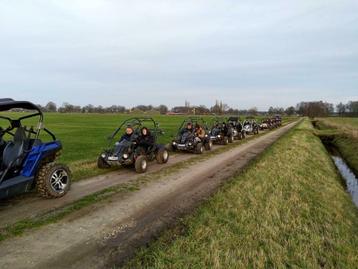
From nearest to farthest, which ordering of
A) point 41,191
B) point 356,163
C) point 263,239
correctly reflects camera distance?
point 263,239 → point 41,191 → point 356,163

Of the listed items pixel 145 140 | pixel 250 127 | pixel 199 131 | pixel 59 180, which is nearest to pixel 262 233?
pixel 59 180

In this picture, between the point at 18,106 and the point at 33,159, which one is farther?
the point at 33,159

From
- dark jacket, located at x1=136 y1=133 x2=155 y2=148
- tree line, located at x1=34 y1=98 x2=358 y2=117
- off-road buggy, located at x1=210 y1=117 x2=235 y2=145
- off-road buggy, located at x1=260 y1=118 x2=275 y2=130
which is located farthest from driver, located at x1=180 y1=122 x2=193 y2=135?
tree line, located at x1=34 y1=98 x2=358 y2=117

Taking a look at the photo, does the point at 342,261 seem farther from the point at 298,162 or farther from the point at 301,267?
the point at 298,162

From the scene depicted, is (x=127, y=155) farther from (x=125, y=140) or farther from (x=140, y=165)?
(x=125, y=140)

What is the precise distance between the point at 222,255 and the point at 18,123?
17.5ft

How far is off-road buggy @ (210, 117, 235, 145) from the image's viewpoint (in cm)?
2058

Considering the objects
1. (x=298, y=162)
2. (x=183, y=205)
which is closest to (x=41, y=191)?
(x=183, y=205)

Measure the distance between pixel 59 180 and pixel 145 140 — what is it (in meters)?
4.93

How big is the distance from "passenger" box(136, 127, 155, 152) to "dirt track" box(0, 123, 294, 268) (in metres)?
3.16

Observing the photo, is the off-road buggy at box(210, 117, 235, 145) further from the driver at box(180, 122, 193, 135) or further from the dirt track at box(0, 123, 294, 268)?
the dirt track at box(0, 123, 294, 268)

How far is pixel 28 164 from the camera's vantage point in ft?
22.5

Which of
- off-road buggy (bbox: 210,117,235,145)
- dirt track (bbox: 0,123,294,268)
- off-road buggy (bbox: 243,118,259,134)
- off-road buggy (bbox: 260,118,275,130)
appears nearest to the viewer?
dirt track (bbox: 0,123,294,268)

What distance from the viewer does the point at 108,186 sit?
8.75 metres
